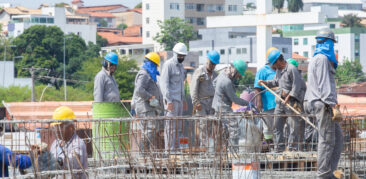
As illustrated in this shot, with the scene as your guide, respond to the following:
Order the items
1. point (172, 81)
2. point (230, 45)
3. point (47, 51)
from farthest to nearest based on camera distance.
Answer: point (230, 45), point (47, 51), point (172, 81)

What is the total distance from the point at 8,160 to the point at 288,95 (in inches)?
171

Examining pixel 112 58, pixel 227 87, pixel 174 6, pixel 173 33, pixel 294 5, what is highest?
pixel 294 5

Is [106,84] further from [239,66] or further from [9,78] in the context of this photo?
[9,78]

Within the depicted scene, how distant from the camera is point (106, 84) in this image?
9.84 m

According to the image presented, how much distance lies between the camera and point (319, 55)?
23.1 ft

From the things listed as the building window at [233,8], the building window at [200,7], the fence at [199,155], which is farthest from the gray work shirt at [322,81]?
the building window at [200,7]

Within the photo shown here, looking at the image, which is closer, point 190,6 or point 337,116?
point 337,116

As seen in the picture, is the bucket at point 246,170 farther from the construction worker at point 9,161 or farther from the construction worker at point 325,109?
the construction worker at point 9,161

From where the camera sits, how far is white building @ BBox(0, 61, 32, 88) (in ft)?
242

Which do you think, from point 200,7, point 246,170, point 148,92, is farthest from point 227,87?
point 200,7

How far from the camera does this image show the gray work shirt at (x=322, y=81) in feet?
22.7

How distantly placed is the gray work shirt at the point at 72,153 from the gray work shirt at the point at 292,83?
12.2ft

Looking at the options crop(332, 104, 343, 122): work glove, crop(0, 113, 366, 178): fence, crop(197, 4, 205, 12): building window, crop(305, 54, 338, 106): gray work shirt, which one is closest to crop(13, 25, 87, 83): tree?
crop(197, 4, 205, 12): building window

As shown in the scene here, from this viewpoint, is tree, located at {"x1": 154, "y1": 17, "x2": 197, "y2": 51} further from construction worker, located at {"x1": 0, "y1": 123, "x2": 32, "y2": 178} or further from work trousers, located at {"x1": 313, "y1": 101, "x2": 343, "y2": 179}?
construction worker, located at {"x1": 0, "y1": 123, "x2": 32, "y2": 178}
